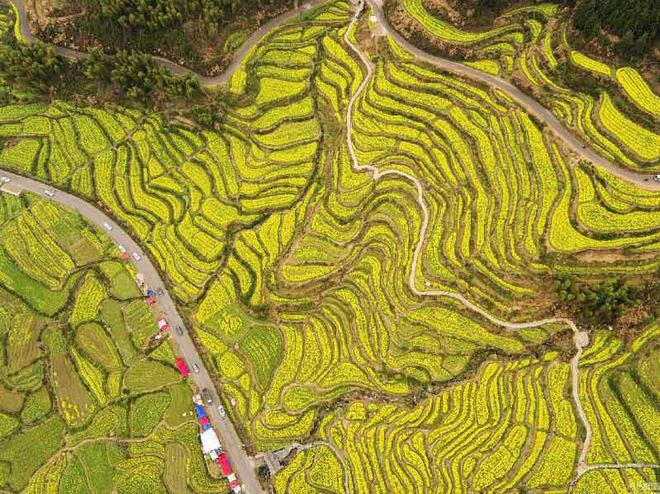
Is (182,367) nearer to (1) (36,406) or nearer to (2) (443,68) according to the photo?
(1) (36,406)

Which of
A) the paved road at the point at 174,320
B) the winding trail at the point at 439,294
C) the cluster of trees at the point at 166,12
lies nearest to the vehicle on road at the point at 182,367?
the paved road at the point at 174,320

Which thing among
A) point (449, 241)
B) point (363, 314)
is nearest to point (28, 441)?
point (363, 314)

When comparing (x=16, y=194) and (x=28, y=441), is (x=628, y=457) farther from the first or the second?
(x=16, y=194)

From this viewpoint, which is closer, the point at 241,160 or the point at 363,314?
the point at 363,314

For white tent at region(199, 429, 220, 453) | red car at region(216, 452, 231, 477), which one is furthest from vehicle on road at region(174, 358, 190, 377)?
red car at region(216, 452, 231, 477)

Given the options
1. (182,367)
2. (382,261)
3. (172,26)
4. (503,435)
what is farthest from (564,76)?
(182,367)

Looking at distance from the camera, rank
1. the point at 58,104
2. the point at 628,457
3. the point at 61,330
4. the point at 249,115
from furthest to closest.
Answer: the point at 58,104 → the point at 249,115 → the point at 61,330 → the point at 628,457
